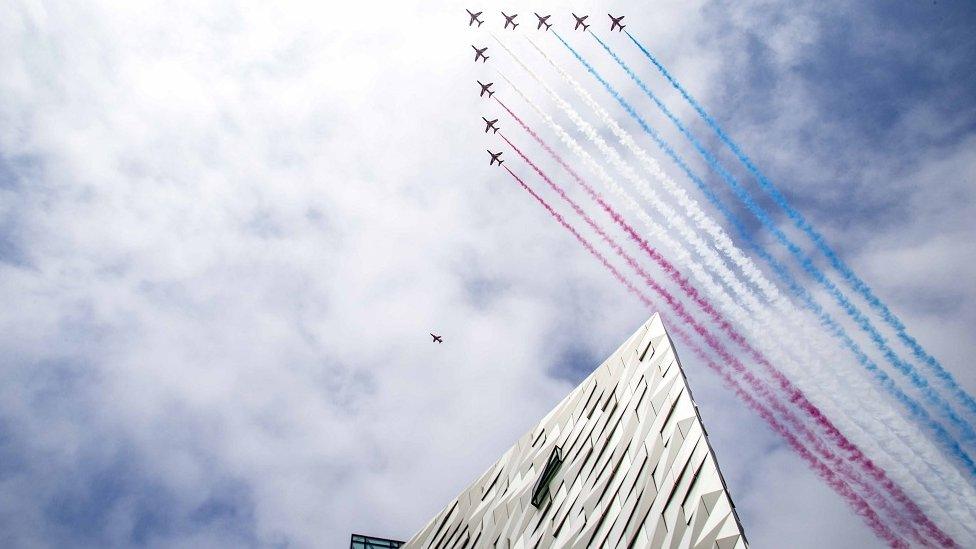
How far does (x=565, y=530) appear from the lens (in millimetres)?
23312

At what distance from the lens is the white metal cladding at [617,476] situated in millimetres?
17500

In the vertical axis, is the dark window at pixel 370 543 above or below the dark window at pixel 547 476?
above

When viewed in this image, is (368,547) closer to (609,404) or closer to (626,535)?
(609,404)

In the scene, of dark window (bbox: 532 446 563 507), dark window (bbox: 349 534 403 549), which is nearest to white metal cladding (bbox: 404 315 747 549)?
dark window (bbox: 532 446 563 507)

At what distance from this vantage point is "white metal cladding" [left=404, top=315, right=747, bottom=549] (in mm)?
17500

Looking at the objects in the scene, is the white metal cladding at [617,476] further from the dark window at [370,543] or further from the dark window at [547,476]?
the dark window at [370,543]

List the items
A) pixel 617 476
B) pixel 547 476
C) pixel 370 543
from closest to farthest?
pixel 617 476
pixel 547 476
pixel 370 543

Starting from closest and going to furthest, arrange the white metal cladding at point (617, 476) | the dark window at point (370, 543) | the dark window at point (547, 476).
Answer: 1. the white metal cladding at point (617, 476)
2. the dark window at point (547, 476)
3. the dark window at point (370, 543)

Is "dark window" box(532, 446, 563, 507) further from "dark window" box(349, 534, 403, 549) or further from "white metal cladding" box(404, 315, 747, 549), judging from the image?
"dark window" box(349, 534, 403, 549)

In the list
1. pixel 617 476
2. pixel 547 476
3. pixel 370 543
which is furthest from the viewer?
pixel 370 543

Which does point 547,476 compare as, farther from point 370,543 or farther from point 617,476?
point 370,543

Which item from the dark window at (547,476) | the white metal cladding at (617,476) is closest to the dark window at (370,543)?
the white metal cladding at (617,476)

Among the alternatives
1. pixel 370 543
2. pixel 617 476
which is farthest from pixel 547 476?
pixel 370 543

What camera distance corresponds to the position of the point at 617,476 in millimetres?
22656
